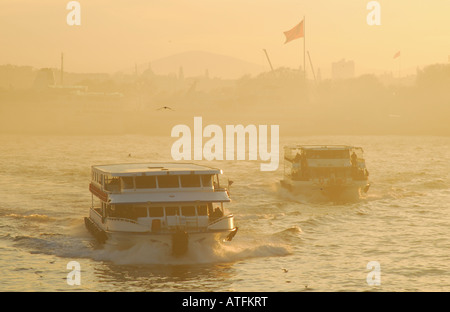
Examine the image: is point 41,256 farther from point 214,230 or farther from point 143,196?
point 214,230

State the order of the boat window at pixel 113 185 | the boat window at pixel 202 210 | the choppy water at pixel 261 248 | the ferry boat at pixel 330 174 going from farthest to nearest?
1. the ferry boat at pixel 330 174
2. the boat window at pixel 113 185
3. the boat window at pixel 202 210
4. the choppy water at pixel 261 248

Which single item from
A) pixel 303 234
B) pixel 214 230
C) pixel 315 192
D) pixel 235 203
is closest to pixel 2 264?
pixel 214 230

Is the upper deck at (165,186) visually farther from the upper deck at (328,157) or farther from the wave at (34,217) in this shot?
the upper deck at (328,157)

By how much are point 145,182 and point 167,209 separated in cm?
205

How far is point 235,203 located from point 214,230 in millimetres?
23822

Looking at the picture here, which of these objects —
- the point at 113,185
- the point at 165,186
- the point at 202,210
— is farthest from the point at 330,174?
the point at 165,186

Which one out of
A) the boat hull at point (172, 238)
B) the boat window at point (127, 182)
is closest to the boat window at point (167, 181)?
the boat window at point (127, 182)

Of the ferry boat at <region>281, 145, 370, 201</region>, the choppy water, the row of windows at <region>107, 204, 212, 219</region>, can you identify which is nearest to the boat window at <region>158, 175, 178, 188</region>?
the row of windows at <region>107, 204, 212, 219</region>

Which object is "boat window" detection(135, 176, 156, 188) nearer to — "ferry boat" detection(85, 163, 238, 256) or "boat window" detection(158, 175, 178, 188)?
"ferry boat" detection(85, 163, 238, 256)

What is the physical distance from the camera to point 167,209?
39.6m

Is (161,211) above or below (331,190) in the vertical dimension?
above

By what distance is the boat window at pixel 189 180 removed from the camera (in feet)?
→ 133

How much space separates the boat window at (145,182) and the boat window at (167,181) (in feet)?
1.15

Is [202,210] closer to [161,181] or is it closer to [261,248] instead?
[161,181]
